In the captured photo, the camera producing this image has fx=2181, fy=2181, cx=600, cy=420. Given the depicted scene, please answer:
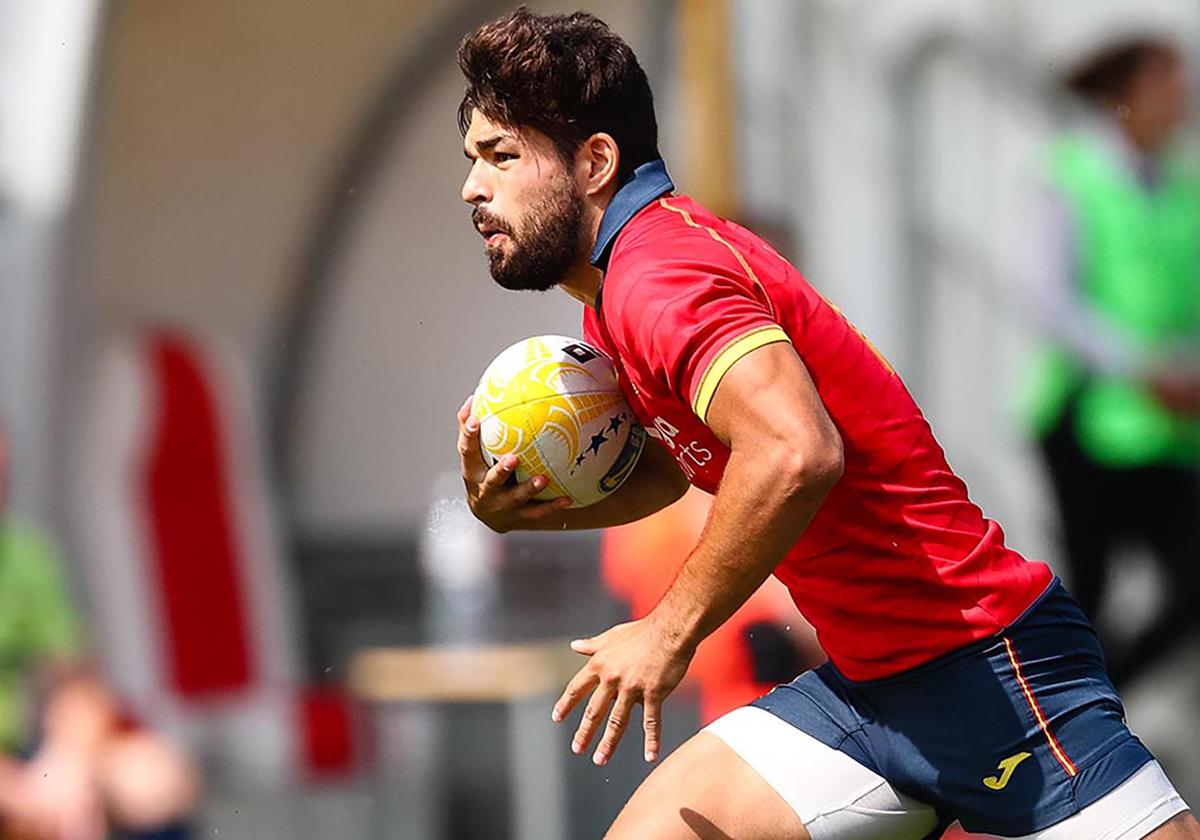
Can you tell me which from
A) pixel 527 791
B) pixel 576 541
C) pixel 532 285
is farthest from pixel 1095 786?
pixel 576 541

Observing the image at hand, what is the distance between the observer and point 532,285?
11.4 feet

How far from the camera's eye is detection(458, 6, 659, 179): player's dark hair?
11.3 feet

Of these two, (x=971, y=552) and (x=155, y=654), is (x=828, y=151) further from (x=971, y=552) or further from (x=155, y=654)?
(x=971, y=552)

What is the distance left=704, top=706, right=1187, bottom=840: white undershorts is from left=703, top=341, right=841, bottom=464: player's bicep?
644mm

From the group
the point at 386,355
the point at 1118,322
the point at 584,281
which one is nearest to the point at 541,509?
the point at 584,281

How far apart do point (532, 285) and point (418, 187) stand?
6122mm

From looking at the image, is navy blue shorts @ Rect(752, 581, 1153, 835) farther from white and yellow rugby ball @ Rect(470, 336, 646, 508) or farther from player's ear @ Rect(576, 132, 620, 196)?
player's ear @ Rect(576, 132, 620, 196)

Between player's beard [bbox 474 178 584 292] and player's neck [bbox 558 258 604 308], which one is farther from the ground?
player's beard [bbox 474 178 584 292]

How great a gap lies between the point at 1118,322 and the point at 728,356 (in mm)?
3783

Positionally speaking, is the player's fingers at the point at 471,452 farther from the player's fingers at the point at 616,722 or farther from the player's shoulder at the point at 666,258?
the player's fingers at the point at 616,722

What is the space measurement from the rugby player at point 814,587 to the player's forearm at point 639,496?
0.31 meters

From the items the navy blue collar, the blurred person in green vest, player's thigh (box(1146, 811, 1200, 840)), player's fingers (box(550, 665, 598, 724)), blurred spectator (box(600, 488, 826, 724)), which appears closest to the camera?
player's fingers (box(550, 665, 598, 724))

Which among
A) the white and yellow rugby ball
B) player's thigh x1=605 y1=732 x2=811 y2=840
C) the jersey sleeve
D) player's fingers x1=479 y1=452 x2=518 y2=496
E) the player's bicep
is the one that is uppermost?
the jersey sleeve

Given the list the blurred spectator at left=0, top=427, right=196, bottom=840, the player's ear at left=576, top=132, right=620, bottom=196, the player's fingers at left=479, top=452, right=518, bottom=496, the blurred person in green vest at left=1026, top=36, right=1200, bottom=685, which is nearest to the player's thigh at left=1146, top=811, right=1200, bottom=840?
the player's fingers at left=479, top=452, right=518, bottom=496
